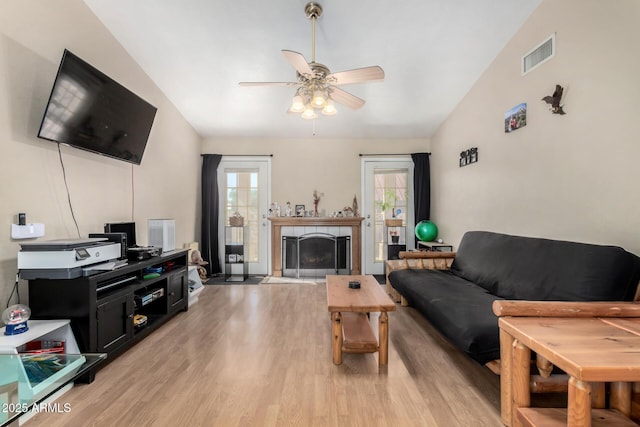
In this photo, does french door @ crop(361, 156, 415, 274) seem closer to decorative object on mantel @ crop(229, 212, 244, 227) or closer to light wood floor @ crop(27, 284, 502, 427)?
decorative object on mantel @ crop(229, 212, 244, 227)

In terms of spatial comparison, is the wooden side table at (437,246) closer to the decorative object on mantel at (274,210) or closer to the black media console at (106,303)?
the decorative object on mantel at (274,210)

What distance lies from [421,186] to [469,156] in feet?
4.56

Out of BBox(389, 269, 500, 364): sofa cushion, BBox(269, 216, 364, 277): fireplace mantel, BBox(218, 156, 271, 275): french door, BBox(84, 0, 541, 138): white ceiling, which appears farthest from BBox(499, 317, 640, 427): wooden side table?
BBox(218, 156, 271, 275): french door

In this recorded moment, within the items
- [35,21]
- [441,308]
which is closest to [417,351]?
[441,308]

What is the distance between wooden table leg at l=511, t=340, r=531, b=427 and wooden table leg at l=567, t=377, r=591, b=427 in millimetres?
339

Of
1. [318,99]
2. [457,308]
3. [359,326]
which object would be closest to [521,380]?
[457,308]

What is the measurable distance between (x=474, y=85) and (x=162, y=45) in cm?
378

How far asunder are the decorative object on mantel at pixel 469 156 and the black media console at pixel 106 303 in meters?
3.85

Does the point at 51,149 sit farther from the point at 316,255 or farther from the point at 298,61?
the point at 316,255

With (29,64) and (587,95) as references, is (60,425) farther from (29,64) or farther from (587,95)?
(587,95)

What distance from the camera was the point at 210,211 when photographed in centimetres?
518

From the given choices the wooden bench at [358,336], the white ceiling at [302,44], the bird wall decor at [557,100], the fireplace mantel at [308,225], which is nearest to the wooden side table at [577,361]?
the wooden bench at [358,336]

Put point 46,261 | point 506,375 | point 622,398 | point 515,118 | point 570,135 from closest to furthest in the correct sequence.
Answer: point 622,398, point 506,375, point 46,261, point 570,135, point 515,118

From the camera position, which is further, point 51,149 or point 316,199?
point 316,199
